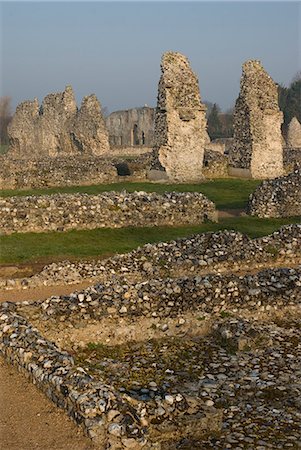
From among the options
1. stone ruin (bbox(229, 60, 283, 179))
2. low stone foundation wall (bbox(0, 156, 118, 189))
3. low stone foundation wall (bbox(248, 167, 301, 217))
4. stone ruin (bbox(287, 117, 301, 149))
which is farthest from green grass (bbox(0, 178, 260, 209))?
stone ruin (bbox(287, 117, 301, 149))

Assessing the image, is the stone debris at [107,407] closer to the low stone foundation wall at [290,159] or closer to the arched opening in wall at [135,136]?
the low stone foundation wall at [290,159]

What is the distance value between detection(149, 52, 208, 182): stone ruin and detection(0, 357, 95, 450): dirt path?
80.8ft

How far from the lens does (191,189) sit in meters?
31.2

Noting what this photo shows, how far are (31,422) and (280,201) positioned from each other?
17880 mm

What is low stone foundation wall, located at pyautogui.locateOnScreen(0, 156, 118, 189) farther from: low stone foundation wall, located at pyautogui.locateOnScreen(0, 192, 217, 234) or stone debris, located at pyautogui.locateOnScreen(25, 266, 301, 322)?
stone debris, located at pyautogui.locateOnScreen(25, 266, 301, 322)

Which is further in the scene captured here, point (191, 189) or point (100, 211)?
point (191, 189)

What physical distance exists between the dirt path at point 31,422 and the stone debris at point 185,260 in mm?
5596

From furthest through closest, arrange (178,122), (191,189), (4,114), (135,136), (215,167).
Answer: (4,114) < (135,136) < (215,167) < (178,122) < (191,189)

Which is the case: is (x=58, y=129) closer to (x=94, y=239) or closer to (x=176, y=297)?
(x=94, y=239)

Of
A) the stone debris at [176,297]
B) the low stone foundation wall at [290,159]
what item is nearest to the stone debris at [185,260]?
the stone debris at [176,297]

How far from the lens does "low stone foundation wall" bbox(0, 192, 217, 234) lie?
20500 millimetres

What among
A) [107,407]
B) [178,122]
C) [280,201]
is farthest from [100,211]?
[107,407]

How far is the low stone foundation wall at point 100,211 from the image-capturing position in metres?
20.5

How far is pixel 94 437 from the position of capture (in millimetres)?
7324
